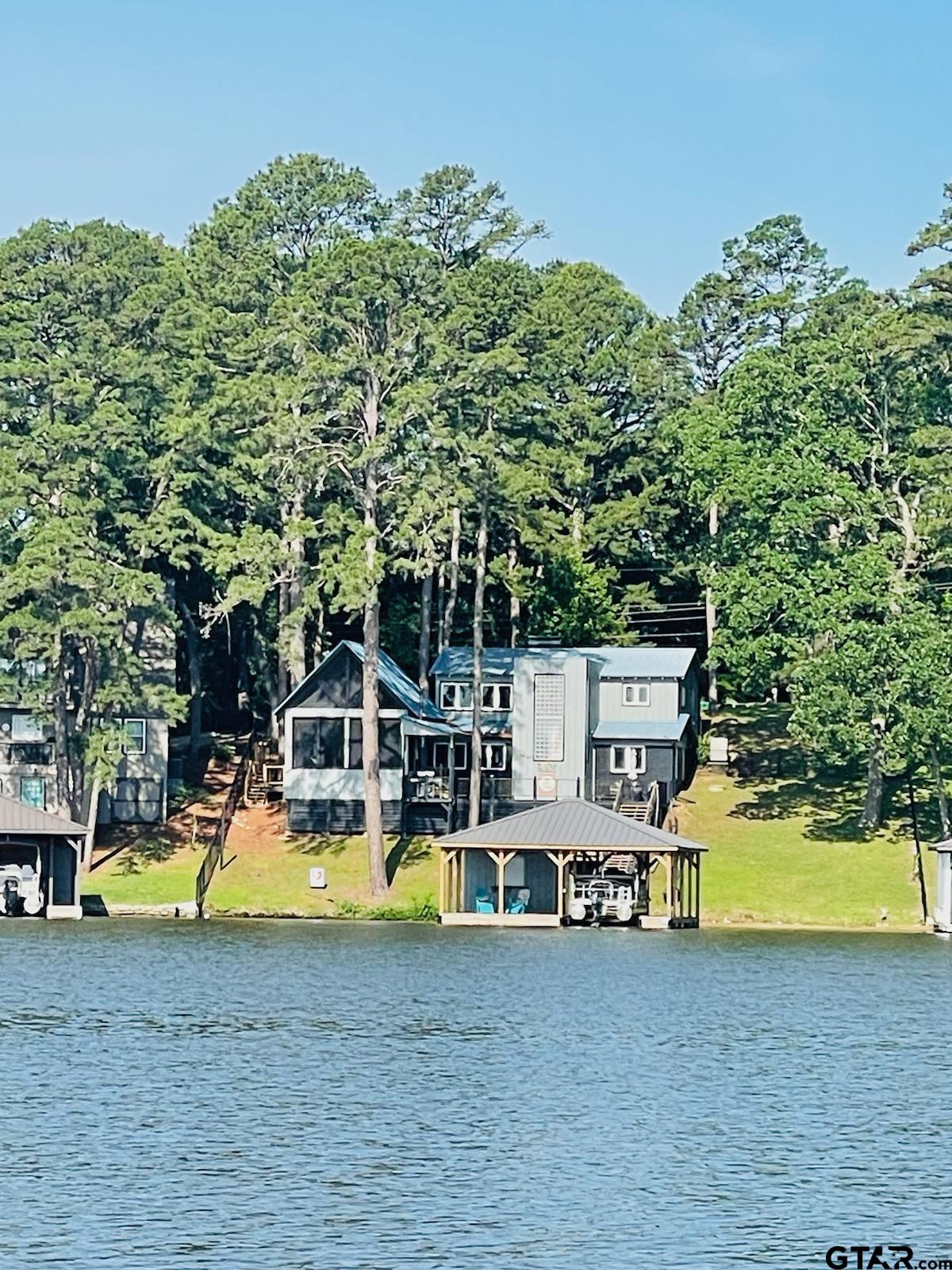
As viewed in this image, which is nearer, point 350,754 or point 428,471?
point 428,471

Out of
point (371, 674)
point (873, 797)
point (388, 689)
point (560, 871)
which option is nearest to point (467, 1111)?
point (560, 871)

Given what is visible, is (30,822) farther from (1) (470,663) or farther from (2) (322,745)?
(1) (470,663)

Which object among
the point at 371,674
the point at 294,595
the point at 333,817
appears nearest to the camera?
the point at 371,674

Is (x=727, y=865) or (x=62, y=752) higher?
(x=62, y=752)

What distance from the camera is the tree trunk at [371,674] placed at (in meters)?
75.8

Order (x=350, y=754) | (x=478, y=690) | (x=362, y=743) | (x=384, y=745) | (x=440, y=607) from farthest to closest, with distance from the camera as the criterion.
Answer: (x=440, y=607), (x=350, y=754), (x=384, y=745), (x=362, y=743), (x=478, y=690)

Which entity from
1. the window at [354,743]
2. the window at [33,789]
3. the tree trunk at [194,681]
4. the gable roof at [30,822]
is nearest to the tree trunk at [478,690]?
the window at [354,743]

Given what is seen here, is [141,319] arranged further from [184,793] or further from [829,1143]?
[829,1143]

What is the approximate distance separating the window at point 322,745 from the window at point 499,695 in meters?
6.21

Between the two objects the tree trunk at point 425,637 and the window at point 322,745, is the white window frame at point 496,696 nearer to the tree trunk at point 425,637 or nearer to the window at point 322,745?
the tree trunk at point 425,637

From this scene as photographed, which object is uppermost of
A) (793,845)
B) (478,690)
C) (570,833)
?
(478,690)

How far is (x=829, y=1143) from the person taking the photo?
3159 centimetres

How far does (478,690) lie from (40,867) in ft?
54.4

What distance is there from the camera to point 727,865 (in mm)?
76312
